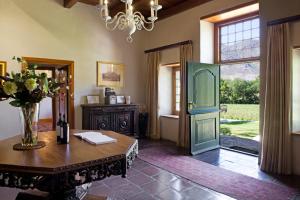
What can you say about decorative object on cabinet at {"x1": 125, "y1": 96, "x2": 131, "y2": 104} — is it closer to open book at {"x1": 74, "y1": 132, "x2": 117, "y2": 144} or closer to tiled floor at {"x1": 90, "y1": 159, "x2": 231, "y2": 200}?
tiled floor at {"x1": 90, "y1": 159, "x2": 231, "y2": 200}

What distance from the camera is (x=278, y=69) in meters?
3.52

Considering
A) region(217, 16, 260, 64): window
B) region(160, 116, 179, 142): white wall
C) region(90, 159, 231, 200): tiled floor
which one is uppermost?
region(217, 16, 260, 64): window

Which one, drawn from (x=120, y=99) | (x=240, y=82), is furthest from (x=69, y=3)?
(x=240, y=82)

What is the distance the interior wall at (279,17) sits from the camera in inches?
134

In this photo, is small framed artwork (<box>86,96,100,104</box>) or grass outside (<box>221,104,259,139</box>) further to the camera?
small framed artwork (<box>86,96,100,104</box>)

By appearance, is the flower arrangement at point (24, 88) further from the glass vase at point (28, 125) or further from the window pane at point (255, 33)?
the window pane at point (255, 33)

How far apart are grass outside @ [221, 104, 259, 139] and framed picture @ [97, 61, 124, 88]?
279 centimetres

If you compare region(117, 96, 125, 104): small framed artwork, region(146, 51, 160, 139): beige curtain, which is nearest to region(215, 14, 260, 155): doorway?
region(146, 51, 160, 139): beige curtain

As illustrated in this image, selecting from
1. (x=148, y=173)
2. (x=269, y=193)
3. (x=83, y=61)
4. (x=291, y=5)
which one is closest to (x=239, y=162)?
(x=269, y=193)

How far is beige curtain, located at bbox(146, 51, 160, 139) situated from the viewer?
5.96 m

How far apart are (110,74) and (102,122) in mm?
1319

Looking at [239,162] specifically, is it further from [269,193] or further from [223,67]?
[223,67]

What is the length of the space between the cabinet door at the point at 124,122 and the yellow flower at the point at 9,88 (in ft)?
12.6

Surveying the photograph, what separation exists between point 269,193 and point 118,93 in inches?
165
